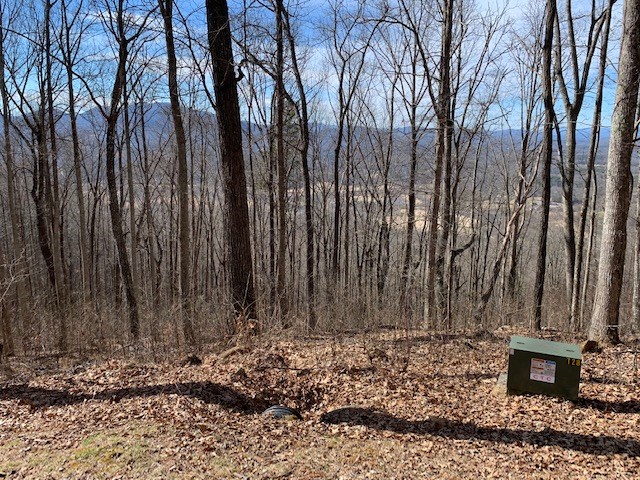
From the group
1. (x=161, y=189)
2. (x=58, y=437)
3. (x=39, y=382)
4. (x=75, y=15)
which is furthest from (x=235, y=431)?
(x=161, y=189)

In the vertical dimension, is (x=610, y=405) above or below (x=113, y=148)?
below

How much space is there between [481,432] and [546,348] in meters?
1.26

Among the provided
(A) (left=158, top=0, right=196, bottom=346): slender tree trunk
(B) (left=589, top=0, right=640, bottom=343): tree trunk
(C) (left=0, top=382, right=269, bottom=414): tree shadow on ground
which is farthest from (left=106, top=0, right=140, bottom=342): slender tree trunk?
(B) (left=589, top=0, right=640, bottom=343): tree trunk

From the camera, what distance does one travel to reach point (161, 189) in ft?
76.2

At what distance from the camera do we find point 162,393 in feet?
15.9

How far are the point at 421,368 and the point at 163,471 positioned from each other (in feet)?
11.7

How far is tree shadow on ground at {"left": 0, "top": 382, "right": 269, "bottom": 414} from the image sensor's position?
4.79 meters

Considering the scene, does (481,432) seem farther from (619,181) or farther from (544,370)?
(619,181)

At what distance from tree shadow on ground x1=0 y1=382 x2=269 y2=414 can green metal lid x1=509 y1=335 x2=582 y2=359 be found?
9.41 ft

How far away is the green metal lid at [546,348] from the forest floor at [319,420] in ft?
1.64

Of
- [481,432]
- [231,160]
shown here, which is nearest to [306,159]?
[231,160]

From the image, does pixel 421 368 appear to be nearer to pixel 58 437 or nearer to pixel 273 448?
pixel 273 448

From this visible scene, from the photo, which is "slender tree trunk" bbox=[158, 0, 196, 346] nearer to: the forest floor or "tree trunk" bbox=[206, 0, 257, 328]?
"tree trunk" bbox=[206, 0, 257, 328]

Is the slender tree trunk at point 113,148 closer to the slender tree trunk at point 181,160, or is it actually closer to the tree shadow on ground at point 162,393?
the slender tree trunk at point 181,160
